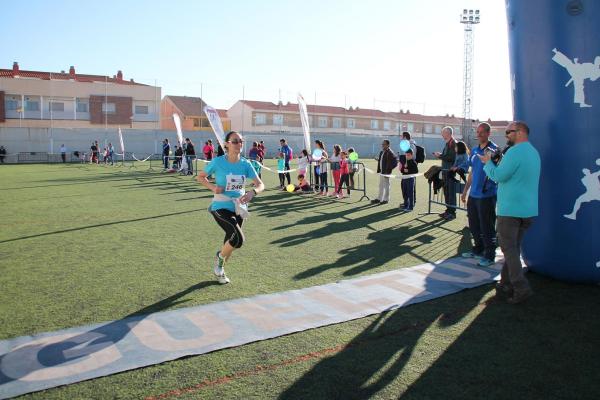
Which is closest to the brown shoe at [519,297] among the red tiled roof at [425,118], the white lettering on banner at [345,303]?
the white lettering on banner at [345,303]

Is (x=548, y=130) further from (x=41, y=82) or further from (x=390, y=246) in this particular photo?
(x=41, y=82)

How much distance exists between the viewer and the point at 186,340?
4223 mm

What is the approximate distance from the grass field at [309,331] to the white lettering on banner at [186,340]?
0.27 m

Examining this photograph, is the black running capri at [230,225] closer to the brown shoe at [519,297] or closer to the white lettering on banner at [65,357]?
the white lettering on banner at [65,357]

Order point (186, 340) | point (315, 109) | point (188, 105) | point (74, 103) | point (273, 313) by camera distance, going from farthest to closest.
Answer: point (315, 109), point (188, 105), point (74, 103), point (273, 313), point (186, 340)

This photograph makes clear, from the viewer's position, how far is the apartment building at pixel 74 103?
46.8 metres

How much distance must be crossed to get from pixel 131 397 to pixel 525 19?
6.00 meters

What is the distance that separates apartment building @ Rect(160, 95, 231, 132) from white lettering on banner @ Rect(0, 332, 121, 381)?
55.9 metres

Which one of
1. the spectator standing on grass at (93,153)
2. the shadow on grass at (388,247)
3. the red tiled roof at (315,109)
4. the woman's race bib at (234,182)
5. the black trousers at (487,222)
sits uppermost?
the red tiled roof at (315,109)

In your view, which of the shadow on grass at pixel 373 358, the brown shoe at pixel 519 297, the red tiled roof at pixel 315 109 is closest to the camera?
the shadow on grass at pixel 373 358

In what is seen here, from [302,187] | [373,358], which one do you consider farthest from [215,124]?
[373,358]

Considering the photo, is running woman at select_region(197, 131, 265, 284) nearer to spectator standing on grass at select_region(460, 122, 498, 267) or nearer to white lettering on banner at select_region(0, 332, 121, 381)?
white lettering on banner at select_region(0, 332, 121, 381)

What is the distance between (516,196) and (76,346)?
467cm

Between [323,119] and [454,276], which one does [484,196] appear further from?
[323,119]
